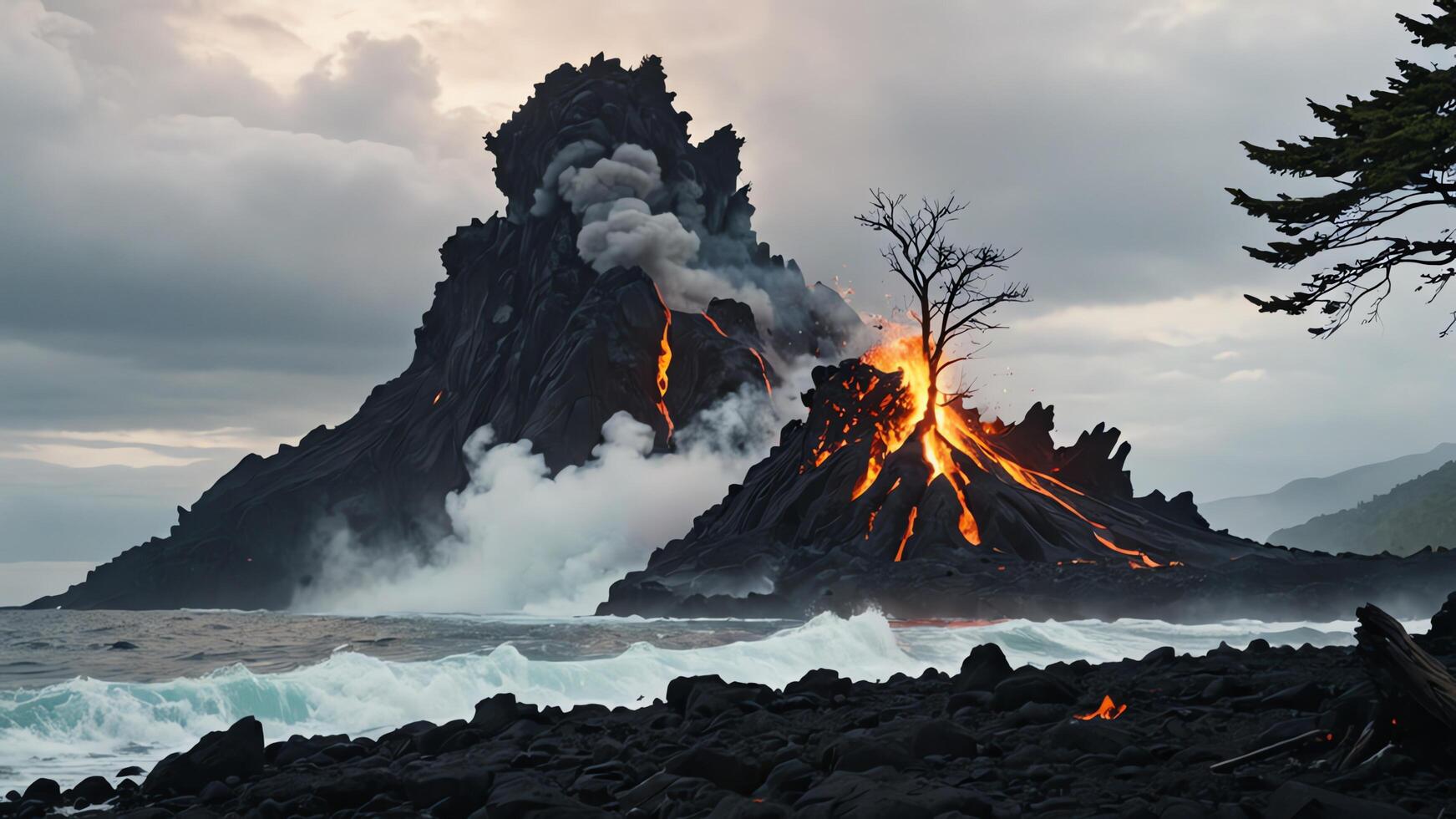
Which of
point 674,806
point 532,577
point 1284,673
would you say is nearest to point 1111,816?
point 674,806

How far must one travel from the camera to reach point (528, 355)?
133625 mm

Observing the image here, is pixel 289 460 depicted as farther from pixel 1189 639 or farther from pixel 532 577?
pixel 1189 639

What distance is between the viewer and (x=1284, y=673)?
49.2ft

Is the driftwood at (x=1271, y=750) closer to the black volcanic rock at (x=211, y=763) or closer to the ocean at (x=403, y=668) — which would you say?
the black volcanic rock at (x=211, y=763)

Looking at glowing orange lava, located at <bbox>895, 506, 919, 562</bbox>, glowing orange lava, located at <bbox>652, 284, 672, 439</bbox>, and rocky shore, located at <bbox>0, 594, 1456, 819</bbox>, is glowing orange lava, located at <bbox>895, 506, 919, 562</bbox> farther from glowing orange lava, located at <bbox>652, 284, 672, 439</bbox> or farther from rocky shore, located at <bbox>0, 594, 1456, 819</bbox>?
glowing orange lava, located at <bbox>652, 284, 672, 439</bbox>

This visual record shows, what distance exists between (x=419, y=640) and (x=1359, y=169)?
39.7 m

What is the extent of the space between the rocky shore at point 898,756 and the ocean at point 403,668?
3.79 m

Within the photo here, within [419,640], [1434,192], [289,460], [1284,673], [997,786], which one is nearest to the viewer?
[997,786]

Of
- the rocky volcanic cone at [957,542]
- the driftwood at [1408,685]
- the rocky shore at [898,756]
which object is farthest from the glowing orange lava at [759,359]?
the driftwood at [1408,685]

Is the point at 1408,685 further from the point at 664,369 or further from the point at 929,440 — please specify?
the point at 664,369

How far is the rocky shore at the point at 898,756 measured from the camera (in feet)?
29.5

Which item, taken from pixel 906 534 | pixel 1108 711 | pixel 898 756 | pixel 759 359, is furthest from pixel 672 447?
pixel 898 756

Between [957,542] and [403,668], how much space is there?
146ft

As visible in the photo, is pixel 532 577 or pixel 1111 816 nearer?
pixel 1111 816
